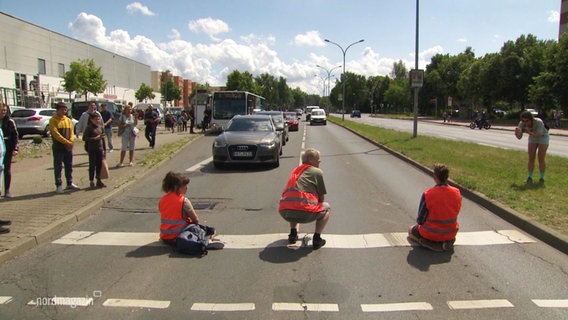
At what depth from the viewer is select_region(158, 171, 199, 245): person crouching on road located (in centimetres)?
558

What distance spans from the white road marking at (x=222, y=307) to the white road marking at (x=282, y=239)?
168 centimetres

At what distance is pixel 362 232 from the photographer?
631 centimetres

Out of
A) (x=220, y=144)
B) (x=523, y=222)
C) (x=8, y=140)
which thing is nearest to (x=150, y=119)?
(x=220, y=144)

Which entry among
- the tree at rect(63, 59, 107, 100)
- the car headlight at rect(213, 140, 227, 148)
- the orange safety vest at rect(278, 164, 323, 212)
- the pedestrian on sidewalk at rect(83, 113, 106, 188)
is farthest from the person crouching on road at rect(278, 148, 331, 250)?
the tree at rect(63, 59, 107, 100)

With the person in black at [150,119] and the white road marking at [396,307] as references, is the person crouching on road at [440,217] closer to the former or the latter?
the white road marking at [396,307]

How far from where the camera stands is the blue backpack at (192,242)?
534cm

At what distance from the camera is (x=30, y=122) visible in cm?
2352

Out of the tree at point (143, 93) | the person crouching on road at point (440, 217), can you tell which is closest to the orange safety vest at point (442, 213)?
the person crouching on road at point (440, 217)

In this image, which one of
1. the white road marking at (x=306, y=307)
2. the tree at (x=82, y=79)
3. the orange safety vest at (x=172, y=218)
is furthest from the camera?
the tree at (x=82, y=79)

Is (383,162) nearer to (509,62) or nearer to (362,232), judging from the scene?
(362,232)

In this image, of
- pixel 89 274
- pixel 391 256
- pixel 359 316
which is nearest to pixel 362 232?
pixel 391 256

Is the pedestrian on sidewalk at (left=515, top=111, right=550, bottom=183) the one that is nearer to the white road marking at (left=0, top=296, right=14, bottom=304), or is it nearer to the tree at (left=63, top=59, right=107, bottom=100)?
the white road marking at (left=0, top=296, right=14, bottom=304)

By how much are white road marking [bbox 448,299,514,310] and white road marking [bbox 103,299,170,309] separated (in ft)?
8.39

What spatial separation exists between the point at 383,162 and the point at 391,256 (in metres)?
9.74
